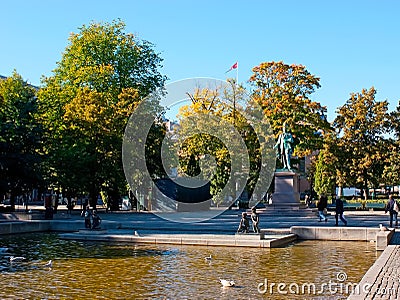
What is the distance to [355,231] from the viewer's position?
2217 cm

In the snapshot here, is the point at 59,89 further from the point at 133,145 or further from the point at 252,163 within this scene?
the point at 252,163

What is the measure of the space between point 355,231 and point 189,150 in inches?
1195

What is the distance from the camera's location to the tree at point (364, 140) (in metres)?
60.0

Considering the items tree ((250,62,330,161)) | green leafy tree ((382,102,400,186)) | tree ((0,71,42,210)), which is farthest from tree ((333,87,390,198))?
tree ((0,71,42,210))

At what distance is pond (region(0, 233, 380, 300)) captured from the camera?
11.5 m

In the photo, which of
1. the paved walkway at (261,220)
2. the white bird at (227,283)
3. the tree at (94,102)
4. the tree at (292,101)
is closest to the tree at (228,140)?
the tree at (292,101)

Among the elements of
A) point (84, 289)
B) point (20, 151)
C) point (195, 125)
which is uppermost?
point (195, 125)

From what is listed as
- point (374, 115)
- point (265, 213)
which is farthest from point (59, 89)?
point (374, 115)

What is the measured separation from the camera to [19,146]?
1391 inches

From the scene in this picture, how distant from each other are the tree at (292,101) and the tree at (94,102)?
417 inches

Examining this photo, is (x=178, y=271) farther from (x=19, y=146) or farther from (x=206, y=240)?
(x=19, y=146)

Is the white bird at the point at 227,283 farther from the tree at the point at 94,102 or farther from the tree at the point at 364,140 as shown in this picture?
the tree at the point at 364,140

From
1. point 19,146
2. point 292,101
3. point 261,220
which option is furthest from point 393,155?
point 19,146

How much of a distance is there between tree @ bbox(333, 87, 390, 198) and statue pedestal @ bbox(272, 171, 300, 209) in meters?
20.4
